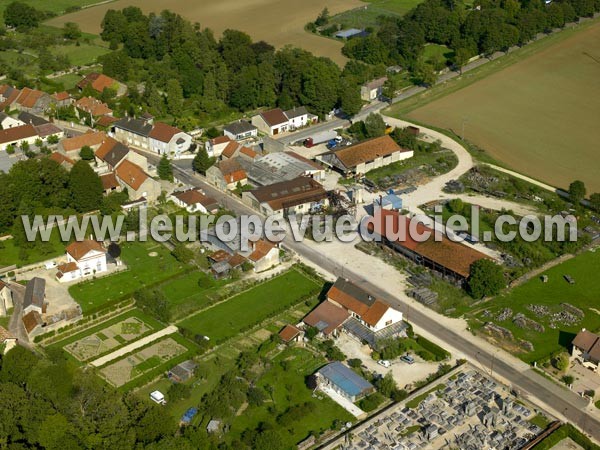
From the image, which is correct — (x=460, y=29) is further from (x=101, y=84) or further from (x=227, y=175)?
(x=227, y=175)

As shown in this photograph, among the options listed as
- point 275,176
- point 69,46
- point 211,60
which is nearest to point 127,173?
point 275,176

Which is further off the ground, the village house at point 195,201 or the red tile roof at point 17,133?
the red tile roof at point 17,133

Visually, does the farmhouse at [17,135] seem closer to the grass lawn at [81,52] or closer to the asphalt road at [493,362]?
the grass lawn at [81,52]

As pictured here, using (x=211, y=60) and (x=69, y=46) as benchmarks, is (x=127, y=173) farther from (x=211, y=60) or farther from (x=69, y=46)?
(x=69, y=46)

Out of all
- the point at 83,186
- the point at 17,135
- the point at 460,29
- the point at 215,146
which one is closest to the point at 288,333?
the point at 83,186

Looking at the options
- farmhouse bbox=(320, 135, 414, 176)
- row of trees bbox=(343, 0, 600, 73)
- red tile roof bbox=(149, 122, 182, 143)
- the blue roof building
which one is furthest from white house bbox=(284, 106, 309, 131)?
the blue roof building

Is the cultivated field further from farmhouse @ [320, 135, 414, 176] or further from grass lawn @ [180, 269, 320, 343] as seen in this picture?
grass lawn @ [180, 269, 320, 343]

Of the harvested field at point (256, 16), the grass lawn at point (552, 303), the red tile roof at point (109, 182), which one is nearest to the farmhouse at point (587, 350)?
the grass lawn at point (552, 303)
